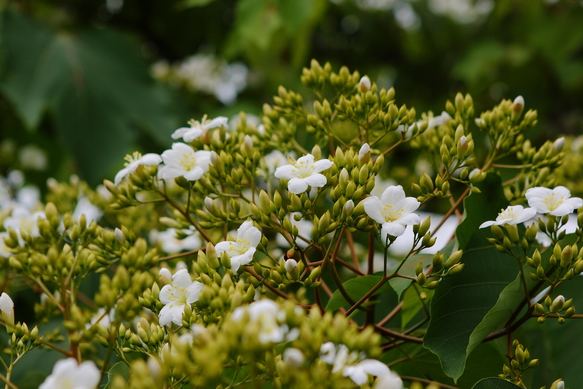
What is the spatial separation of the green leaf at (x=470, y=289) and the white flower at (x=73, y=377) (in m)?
0.58

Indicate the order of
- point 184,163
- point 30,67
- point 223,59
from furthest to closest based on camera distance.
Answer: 1. point 223,59
2. point 30,67
3. point 184,163

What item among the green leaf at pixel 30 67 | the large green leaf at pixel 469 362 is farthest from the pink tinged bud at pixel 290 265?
the green leaf at pixel 30 67

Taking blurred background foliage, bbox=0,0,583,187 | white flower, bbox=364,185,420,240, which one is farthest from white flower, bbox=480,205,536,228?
blurred background foliage, bbox=0,0,583,187

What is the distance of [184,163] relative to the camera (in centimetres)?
112

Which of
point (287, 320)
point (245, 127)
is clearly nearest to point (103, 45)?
point (245, 127)

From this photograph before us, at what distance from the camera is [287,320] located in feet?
2.38

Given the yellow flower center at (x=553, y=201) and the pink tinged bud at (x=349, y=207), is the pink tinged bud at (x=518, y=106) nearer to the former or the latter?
the yellow flower center at (x=553, y=201)

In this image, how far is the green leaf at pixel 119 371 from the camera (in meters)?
0.91

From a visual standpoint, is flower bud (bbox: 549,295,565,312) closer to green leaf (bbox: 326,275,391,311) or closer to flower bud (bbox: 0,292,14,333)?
green leaf (bbox: 326,275,391,311)

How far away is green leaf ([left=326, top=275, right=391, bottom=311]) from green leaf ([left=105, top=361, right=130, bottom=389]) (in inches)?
14.9

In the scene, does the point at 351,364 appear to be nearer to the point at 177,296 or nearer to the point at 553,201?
the point at 177,296

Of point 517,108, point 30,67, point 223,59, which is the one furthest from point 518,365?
point 223,59

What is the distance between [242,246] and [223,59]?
2510mm

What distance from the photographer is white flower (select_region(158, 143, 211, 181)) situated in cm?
109
